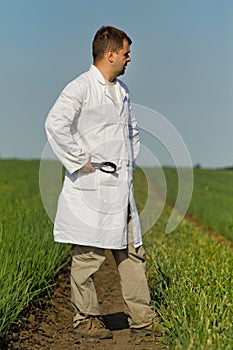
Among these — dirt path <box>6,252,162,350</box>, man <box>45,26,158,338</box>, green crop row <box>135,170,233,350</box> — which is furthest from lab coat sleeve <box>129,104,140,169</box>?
dirt path <box>6,252,162,350</box>

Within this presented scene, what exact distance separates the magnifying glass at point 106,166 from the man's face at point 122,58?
71 cm

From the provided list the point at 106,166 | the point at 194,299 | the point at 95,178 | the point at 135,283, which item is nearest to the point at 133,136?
the point at 106,166

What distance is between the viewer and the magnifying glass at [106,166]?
5.61 m

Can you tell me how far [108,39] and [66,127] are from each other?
77 centimetres

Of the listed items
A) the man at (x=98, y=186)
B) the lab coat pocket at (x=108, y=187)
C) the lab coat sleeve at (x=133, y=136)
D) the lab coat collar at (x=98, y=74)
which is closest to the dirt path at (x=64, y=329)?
the man at (x=98, y=186)

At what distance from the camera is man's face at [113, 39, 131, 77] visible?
5.61 metres

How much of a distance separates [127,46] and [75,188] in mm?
1151

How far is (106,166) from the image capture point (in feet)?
18.4

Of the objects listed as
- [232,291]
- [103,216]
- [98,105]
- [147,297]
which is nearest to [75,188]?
[103,216]

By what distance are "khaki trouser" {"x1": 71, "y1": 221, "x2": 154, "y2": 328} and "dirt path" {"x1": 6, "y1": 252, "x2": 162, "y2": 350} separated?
195mm

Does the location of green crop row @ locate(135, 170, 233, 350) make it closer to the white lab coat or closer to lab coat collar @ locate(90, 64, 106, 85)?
the white lab coat

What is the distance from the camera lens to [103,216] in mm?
5629

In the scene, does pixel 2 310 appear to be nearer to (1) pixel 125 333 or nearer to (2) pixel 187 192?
(1) pixel 125 333

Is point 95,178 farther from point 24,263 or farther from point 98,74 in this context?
point 24,263
